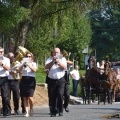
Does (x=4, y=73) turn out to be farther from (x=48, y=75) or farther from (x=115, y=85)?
(x=115, y=85)

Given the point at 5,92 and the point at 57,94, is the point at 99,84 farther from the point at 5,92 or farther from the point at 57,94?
the point at 5,92

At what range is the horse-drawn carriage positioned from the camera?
22.9m

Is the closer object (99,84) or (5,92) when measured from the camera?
(5,92)

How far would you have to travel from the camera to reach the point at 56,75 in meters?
15.0

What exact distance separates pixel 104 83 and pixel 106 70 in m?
0.62

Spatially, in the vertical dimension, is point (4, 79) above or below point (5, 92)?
above

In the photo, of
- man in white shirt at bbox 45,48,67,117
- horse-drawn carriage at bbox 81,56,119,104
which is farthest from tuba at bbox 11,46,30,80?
horse-drawn carriage at bbox 81,56,119,104

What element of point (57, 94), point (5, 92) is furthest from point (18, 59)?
point (57, 94)

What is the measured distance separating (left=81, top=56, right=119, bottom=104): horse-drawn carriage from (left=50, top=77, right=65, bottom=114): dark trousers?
7.59 metres

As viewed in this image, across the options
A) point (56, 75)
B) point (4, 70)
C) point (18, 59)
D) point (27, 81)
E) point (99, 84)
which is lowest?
point (99, 84)

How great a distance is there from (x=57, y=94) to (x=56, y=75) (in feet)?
1.79

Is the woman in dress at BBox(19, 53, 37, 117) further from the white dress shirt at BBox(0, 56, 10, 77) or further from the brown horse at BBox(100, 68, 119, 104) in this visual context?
the brown horse at BBox(100, 68, 119, 104)

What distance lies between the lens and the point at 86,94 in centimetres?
2317

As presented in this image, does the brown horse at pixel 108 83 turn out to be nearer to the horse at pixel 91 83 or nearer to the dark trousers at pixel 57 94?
the horse at pixel 91 83
